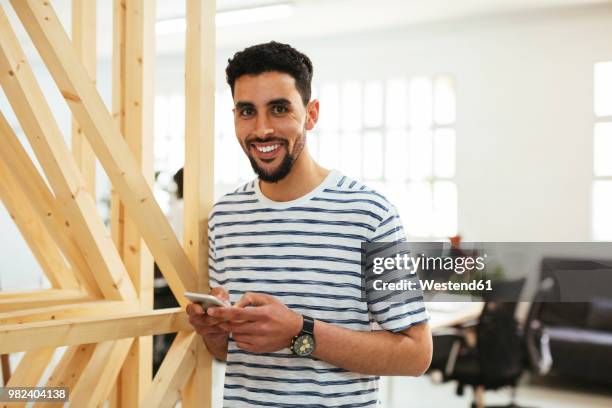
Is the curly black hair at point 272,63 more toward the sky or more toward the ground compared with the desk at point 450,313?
more toward the sky

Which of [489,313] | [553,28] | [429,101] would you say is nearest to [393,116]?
[429,101]

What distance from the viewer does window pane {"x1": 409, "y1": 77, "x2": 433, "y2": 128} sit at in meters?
7.39

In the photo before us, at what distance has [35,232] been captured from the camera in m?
2.37

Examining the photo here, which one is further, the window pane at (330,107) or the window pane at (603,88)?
the window pane at (330,107)

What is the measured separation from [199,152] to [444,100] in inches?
228

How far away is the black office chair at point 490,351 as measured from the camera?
12.8 ft

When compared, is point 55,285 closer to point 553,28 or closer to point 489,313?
point 489,313

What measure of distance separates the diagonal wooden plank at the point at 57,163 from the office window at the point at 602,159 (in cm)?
552

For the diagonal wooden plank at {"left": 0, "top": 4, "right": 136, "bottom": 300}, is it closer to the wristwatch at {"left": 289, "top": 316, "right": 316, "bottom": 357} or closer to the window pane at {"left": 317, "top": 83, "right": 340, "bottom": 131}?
the wristwatch at {"left": 289, "top": 316, "right": 316, "bottom": 357}

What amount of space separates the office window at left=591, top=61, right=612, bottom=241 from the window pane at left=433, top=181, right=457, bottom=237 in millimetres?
1387

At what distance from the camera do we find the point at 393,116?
7.66 meters

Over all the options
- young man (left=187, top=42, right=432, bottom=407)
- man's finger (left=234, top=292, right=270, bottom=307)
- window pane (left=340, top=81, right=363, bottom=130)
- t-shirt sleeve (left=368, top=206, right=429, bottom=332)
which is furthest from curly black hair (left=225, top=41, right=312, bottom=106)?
window pane (left=340, top=81, right=363, bottom=130)

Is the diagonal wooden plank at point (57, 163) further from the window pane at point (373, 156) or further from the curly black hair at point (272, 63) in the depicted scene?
the window pane at point (373, 156)

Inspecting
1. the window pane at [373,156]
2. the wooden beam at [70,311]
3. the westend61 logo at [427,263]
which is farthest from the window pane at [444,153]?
the wooden beam at [70,311]
